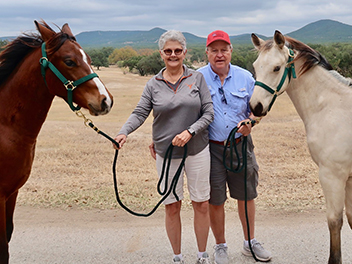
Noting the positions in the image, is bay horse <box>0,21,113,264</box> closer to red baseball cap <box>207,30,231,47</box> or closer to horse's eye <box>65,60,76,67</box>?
horse's eye <box>65,60,76,67</box>

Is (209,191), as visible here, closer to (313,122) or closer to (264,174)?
(313,122)

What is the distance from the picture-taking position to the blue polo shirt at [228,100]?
3.14 m

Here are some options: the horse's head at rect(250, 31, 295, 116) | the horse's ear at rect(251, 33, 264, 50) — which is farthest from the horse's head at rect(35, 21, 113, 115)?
the horse's ear at rect(251, 33, 264, 50)

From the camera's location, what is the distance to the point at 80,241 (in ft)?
12.1

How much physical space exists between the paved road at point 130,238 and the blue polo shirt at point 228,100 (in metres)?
1.41

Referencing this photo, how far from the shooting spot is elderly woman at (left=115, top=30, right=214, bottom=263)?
288cm

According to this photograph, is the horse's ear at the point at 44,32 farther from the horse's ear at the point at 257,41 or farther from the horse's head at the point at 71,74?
the horse's ear at the point at 257,41

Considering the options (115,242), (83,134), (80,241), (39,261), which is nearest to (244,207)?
(115,242)

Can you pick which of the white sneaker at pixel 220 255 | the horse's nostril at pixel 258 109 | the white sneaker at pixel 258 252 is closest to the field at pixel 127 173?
the white sneaker at pixel 258 252

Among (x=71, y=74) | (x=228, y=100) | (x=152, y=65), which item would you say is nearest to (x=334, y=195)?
(x=228, y=100)

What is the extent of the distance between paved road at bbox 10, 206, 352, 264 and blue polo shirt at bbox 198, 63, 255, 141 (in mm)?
1409

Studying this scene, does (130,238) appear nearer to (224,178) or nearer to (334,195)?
(224,178)

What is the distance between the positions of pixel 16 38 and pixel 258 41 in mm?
2170

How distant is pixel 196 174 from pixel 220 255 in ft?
3.15
